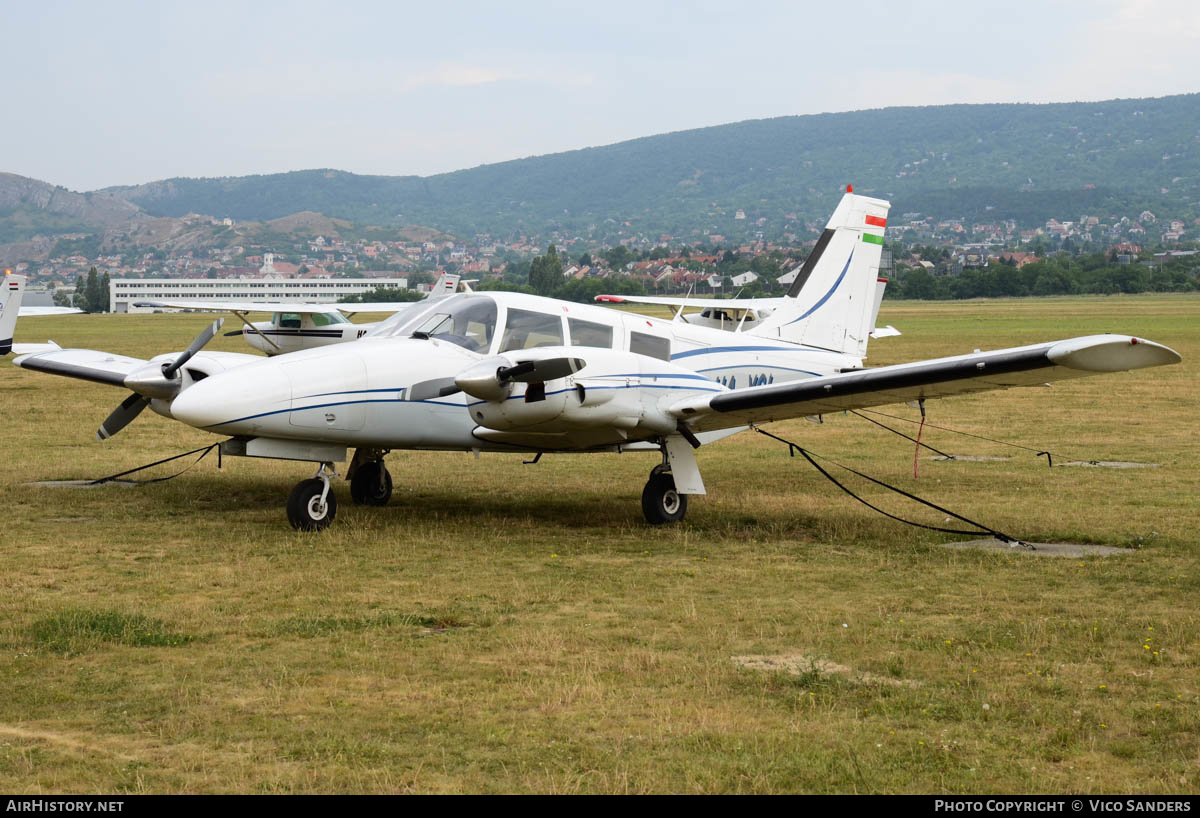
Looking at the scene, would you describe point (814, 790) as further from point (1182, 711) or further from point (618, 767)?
point (1182, 711)

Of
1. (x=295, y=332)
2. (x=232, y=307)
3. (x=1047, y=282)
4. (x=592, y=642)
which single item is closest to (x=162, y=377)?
(x=592, y=642)

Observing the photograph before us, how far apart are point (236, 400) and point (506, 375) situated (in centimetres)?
269

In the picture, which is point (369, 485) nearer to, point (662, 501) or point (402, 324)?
point (402, 324)

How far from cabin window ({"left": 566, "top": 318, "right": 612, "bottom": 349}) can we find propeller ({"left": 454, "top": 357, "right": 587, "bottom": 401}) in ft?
4.77

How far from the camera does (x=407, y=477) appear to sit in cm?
1827

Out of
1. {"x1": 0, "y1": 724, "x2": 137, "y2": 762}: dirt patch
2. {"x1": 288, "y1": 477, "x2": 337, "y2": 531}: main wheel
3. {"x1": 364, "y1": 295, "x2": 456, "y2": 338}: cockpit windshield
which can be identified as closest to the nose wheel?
{"x1": 288, "y1": 477, "x2": 337, "y2": 531}: main wheel

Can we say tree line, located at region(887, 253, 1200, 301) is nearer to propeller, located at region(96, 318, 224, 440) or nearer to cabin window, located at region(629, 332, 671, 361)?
cabin window, located at region(629, 332, 671, 361)

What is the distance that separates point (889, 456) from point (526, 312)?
9147 millimetres

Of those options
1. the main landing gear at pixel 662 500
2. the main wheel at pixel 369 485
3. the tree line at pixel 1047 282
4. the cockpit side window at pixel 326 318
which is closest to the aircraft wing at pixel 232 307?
the cockpit side window at pixel 326 318

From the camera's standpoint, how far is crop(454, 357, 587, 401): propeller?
1252 centimetres

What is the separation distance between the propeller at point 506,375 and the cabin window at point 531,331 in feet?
3.71

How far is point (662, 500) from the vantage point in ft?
47.2

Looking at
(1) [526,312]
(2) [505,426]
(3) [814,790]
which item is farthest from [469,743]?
(1) [526,312]
